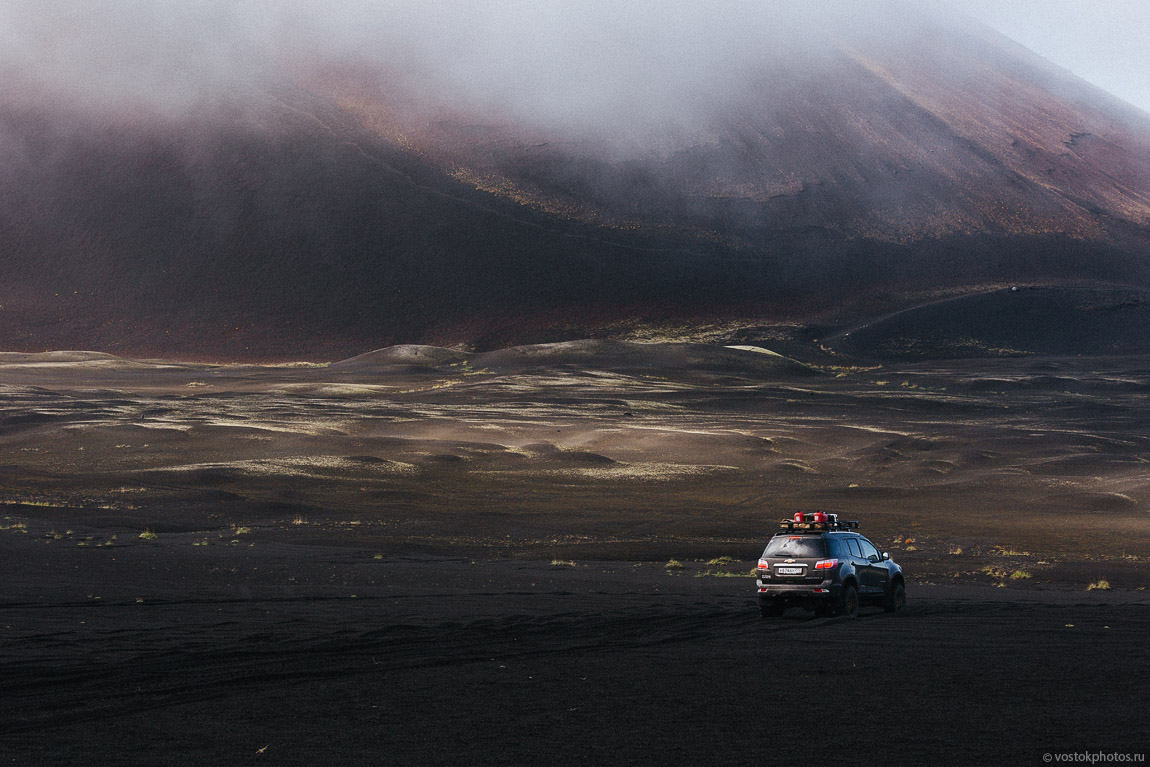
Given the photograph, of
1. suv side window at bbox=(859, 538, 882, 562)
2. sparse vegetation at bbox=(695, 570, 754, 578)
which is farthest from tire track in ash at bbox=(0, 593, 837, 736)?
sparse vegetation at bbox=(695, 570, 754, 578)

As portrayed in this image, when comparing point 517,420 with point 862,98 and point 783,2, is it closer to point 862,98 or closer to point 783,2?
point 862,98

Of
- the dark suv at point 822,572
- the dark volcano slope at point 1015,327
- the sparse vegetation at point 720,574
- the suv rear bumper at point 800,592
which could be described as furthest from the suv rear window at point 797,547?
the dark volcano slope at point 1015,327

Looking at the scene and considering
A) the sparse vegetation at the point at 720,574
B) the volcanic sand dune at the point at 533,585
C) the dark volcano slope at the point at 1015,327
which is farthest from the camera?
the dark volcano slope at the point at 1015,327

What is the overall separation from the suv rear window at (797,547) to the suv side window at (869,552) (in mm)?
812

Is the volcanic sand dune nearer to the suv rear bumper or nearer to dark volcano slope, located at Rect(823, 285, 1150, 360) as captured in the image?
the suv rear bumper

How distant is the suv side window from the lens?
1389cm

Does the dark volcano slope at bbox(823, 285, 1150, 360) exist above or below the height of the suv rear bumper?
above

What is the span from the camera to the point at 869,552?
14.0 metres

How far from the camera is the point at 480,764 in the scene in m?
6.82

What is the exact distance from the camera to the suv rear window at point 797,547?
13.3m

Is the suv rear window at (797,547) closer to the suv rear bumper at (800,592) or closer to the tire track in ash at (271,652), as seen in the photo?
the suv rear bumper at (800,592)

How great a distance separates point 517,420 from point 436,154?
76.9m

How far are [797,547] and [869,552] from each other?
3.84 feet

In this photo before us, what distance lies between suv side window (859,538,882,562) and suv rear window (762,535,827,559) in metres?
0.81
